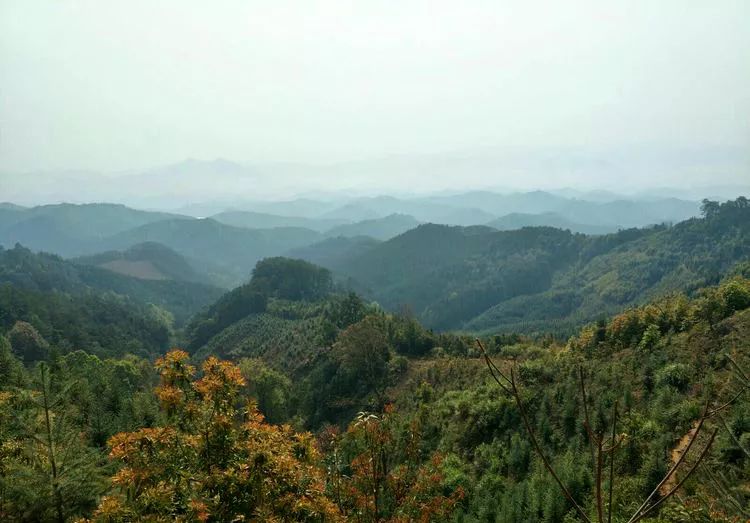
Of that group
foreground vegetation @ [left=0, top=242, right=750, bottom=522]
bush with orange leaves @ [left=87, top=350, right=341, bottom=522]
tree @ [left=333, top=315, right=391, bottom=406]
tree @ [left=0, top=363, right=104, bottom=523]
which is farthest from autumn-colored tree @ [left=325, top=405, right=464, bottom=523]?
tree @ [left=333, top=315, right=391, bottom=406]

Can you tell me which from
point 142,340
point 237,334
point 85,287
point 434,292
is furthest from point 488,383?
point 85,287

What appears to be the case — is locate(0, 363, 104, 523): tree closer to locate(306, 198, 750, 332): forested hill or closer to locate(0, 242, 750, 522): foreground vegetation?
locate(0, 242, 750, 522): foreground vegetation

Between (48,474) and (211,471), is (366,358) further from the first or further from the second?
(211,471)

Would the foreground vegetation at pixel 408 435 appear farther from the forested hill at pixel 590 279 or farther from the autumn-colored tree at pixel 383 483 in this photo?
the forested hill at pixel 590 279

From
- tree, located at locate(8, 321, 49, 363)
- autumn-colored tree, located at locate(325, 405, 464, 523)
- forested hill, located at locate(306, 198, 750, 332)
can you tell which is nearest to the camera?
autumn-colored tree, located at locate(325, 405, 464, 523)

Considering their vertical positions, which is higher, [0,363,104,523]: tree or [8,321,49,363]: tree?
[0,363,104,523]: tree

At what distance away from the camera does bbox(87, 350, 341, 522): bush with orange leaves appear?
5242 millimetres

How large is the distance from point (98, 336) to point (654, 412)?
109662mm

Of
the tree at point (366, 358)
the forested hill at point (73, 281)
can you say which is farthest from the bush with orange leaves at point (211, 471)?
the forested hill at point (73, 281)

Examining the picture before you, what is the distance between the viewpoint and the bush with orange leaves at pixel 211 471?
5242 millimetres

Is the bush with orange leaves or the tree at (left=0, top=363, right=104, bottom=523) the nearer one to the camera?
the bush with orange leaves

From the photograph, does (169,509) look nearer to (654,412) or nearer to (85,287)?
(654,412)

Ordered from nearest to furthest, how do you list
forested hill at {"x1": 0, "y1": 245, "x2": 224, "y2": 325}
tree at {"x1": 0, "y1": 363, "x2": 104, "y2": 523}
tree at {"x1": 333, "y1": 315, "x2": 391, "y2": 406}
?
tree at {"x1": 0, "y1": 363, "x2": 104, "y2": 523} → tree at {"x1": 333, "y1": 315, "x2": 391, "y2": 406} → forested hill at {"x1": 0, "y1": 245, "x2": 224, "y2": 325}

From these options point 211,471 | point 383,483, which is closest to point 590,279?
point 383,483
